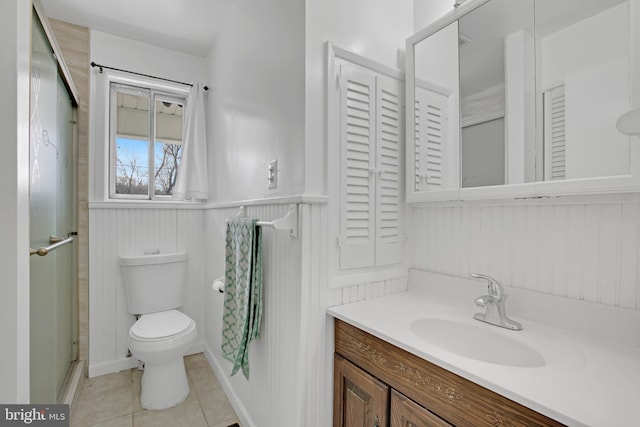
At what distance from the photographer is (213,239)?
7.52 feet

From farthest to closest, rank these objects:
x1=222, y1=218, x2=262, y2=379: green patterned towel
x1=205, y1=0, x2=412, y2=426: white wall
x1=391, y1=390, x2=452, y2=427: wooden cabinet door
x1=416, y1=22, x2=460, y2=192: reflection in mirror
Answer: x1=222, y1=218, x2=262, y2=379: green patterned towel
x1=416, y1=22, x2=460, y2=192: reflection in mirror
x1=205, y1=0, x2=412, y2=426: white wall
x1=391, y1=390, x2=452, y2=427: wooden cabinet door

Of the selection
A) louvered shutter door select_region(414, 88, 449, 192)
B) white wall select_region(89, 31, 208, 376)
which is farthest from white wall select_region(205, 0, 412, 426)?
white wall select_region(89, 31, 208, 376)

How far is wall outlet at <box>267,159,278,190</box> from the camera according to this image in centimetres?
141

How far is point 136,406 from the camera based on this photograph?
1.86 meters

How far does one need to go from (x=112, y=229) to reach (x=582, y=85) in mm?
2687

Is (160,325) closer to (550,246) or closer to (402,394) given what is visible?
(402,394)

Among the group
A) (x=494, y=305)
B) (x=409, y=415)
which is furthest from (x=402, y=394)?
(x=494, y=305)

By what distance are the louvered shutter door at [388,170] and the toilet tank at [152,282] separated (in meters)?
1.64

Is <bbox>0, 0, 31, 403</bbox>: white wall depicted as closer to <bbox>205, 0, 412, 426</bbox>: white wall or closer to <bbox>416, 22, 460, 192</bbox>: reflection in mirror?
<bbox>205, 0, 412, 426</bbox>: white wall

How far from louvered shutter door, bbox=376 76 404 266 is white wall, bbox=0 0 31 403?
48.3 inches

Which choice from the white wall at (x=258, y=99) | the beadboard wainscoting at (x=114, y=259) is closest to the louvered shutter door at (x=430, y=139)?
the white wall at (x=258, y=99)

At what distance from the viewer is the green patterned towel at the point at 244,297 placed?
1426 millimetres

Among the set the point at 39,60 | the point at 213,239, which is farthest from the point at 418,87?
the point at 213,239

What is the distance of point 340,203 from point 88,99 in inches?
81.4
